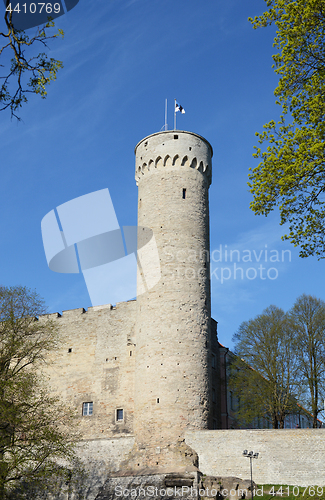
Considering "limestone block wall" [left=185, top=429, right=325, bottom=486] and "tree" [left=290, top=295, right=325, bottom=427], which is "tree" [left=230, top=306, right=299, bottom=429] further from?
"limestone block wall" [left=185, top=429, right=325, bottom=486]

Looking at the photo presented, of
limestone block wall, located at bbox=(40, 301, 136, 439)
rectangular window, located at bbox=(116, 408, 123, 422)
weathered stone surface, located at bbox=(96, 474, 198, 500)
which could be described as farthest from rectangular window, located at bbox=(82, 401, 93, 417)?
weathered stone surface, located at bbox=(96, 474, 198, 500)

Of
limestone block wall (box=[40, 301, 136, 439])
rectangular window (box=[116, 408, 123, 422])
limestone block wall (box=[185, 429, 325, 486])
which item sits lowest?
limestone block wall (box=[185, 429, 325, 486])


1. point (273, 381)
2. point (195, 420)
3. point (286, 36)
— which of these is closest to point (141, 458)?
point (195, 420)

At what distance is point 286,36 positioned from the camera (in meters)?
12.0

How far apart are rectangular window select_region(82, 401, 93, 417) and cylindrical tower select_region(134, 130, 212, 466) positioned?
13.7 ft

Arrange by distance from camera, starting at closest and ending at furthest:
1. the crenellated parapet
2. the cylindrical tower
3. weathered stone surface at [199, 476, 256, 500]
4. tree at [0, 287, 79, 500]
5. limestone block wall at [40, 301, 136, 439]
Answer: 1. tree at [0, 287, 79, 500]
2. weathered stone surface at [199, 476, 256, 500]
3. the cylindrical tower
4. limestone block wall at [40, 301, 136, 439]
5. the crenellated parapet

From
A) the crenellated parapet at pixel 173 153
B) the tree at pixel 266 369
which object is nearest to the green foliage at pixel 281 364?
the tree at pixel 266 369

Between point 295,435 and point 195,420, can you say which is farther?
point 195,420

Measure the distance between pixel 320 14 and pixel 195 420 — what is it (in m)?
18.4

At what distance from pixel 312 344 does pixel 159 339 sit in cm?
930

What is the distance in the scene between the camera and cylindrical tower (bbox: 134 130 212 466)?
24.5m

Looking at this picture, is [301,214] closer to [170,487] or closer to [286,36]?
[286,36]

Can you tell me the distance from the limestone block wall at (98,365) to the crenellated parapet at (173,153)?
26.0 ft

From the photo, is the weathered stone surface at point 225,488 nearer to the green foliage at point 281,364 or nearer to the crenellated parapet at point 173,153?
the green foliage at point 281,364
